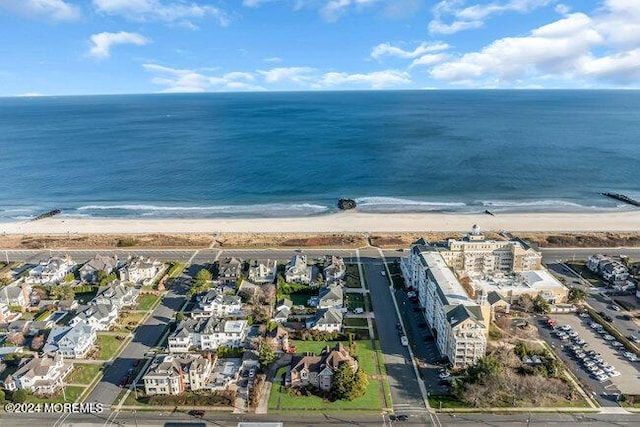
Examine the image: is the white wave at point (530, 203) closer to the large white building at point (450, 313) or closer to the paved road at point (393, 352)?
the paved road at point (393, 352)

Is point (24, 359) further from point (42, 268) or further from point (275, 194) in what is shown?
point (275, 194)

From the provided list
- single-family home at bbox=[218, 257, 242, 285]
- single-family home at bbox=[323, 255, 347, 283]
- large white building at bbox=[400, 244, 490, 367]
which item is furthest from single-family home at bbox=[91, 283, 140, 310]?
large white building at bbox=[400, 244, 490, 367]

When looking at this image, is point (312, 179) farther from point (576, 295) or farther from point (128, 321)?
point (576, 295)

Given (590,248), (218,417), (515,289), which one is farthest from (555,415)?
(590,248)

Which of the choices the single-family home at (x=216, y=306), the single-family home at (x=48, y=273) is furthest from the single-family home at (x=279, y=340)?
the single-family home at (x=48, y=273)

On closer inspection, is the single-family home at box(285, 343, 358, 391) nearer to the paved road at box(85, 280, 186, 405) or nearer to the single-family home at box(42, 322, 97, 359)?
the paved road at box(85, 280, 186, 405)

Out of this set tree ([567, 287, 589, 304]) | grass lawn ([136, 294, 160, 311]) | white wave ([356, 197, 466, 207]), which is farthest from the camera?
white wave ([356, 197, 466, 207])
